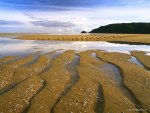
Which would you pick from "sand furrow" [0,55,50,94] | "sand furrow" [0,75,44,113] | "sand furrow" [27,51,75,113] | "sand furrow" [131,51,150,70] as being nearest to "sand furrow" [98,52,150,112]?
"sand furrow" [131,51,150,70]

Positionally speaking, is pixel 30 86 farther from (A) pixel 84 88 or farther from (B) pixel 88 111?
(B) pixel 88 111

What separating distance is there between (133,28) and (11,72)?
109113 millimetres

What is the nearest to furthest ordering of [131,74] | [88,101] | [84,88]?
[88,101], [84,88], [131,74]

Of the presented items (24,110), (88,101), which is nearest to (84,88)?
(88,101)

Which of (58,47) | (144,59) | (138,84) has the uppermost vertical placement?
(138,84)

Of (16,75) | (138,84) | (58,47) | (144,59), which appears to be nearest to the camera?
(138,84)

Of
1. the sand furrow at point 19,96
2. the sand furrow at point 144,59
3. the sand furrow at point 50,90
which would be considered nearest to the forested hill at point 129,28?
the sand furrow at point 144,59

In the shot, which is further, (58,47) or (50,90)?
(58,47)

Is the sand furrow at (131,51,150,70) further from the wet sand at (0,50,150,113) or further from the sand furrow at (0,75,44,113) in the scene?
the sand furrow at (0,75,44,113)

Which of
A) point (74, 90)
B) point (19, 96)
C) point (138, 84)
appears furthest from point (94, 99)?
point (138, 84)

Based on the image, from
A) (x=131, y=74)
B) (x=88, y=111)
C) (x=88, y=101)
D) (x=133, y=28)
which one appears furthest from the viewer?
(x=133, y=28)

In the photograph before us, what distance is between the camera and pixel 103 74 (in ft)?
42.4

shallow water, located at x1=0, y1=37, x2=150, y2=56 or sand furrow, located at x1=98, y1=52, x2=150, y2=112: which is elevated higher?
sand furrow, located at x1=98, y1=52, x2=150, y2=112

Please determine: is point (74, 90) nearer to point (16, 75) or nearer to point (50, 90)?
point (50, 90)
